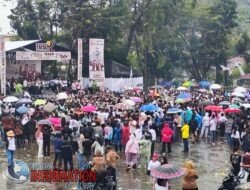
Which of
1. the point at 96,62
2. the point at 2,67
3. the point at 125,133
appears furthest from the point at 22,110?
the point at 96,62

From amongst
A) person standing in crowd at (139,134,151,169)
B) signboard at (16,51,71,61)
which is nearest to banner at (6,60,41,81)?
signboard at (16,51,71,61)

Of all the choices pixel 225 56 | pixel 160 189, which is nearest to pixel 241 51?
pixel 225 56

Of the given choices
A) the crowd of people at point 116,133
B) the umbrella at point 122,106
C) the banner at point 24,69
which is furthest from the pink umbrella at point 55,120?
the banner at point 24,69

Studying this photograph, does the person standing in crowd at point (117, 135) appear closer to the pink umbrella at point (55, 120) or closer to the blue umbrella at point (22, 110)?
the pink umbrella at point (55, 120)

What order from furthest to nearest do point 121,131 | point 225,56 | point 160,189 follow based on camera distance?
point 225,56 → point 121,131 → point 160,189

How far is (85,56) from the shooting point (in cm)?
4231

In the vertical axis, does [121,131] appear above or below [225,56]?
below

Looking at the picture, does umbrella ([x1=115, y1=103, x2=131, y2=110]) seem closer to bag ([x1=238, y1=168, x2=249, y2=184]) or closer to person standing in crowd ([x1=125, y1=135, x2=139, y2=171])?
person standing in crowd ([x1=125, y1=135, x2=139, y2=171])

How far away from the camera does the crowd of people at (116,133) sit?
549 inches

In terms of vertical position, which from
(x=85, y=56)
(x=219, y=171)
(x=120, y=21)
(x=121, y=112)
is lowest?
(x=219, y=171)

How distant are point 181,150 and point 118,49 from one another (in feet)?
84.1

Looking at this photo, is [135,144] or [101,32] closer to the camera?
[135,144]

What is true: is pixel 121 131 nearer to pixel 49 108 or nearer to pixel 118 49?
pixel 49 108

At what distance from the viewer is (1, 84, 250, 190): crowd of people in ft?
45.8
